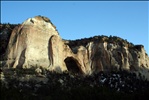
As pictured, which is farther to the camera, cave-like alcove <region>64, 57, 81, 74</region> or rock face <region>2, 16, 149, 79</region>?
cave-like alcove <region>64, 57, 81, 74</region>

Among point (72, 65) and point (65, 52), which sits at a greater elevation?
point (65, 52)

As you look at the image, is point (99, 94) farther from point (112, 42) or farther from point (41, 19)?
point (112, 42)

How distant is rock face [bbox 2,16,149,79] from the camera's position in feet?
171

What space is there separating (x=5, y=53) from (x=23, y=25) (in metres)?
4.41

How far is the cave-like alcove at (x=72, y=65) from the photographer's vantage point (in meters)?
59.2

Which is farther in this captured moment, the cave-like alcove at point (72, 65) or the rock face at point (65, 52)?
the cave-like alcove at point (72, 65)

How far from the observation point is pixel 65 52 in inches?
2244

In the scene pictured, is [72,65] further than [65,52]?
Yes

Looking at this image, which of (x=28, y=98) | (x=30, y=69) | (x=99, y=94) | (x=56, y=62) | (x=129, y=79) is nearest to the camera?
(x=28, y=98)

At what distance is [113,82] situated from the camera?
54688 millimetres

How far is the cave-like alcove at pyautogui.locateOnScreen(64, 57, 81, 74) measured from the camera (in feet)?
194

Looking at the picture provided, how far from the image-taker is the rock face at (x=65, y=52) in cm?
5197

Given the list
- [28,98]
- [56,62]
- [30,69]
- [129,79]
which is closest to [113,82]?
[129,79]

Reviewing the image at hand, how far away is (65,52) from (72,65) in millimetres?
3424
